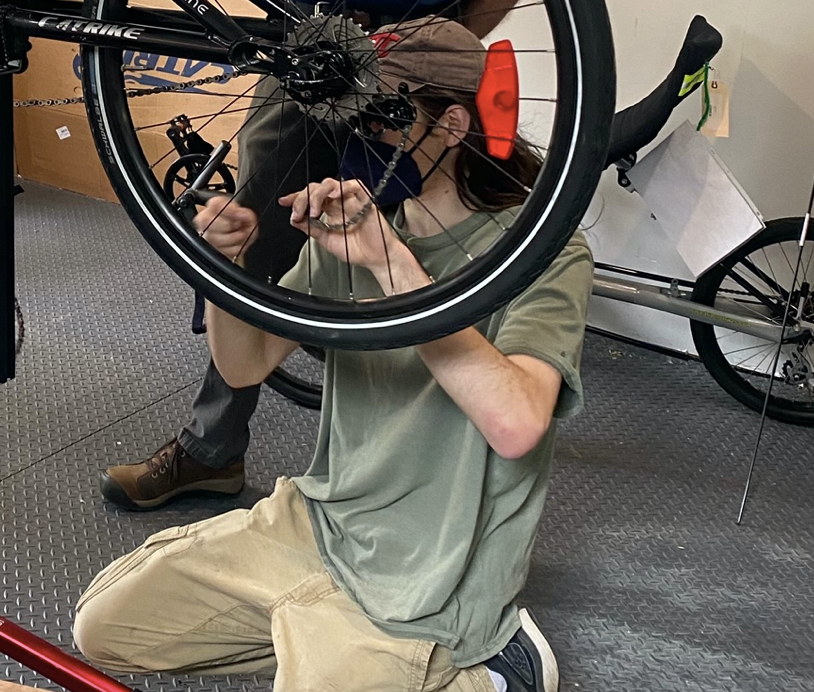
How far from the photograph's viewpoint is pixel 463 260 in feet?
3.30

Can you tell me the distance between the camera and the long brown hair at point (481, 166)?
96cm

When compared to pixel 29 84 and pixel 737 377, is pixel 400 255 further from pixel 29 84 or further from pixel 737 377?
pixel 29 84

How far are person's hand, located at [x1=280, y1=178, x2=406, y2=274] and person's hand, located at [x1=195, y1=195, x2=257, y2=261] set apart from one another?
0.11 m

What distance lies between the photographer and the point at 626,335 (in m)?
2.48

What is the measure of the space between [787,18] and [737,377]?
769 mm

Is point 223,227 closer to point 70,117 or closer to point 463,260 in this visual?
point 463,260

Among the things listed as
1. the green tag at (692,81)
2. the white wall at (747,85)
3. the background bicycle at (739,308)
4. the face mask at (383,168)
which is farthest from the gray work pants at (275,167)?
the white wall at (747,85)

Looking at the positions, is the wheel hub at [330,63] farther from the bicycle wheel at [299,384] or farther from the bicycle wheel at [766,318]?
the bicycle wheel at [766,318]

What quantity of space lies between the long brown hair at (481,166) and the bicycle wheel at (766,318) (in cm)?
124

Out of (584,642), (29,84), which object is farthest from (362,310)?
Result: (29,84)

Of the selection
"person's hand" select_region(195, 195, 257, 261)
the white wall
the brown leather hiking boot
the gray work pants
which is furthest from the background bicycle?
"person's hand" select_region(195, 195, 257, 261)

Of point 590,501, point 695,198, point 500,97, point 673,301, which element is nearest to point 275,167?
point 500,97

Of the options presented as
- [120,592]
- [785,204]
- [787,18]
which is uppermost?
[787,18]

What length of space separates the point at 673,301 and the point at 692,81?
20.7 inches
